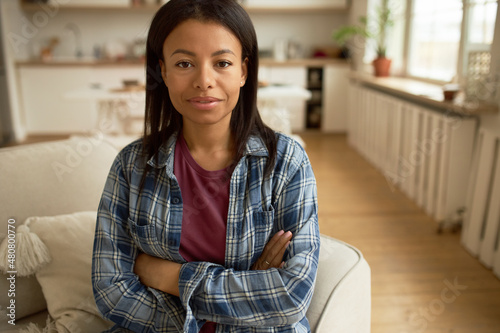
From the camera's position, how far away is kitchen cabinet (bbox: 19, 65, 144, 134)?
5344 mm

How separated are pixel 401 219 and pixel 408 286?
0.85 meters

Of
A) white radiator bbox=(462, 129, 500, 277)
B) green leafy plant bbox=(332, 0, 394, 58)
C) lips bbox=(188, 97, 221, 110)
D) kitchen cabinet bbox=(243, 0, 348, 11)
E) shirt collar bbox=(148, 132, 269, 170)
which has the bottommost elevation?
white radiator bbox=(462, 129, 500, 277)

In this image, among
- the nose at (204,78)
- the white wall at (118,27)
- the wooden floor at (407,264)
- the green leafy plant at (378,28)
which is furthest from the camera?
the white wall at (118,27)

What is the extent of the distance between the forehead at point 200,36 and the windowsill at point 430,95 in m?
1.78

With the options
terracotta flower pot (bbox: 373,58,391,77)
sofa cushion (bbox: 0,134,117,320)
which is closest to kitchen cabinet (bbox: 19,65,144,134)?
terracotta flower pot (bbox: 373,58,391,77)

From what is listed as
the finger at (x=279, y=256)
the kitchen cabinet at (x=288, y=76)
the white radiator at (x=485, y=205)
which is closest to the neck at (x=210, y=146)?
the finger at (x=279, y=256)

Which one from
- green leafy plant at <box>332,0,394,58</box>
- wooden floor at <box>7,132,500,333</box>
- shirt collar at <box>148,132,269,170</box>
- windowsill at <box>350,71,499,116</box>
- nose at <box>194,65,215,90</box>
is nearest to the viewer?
nose at <box>194,65,215,90</box>

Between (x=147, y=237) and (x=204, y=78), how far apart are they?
358 millimetres

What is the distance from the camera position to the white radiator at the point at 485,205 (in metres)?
2.15

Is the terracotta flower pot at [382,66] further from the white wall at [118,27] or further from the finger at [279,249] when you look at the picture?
the finger at [279,249]

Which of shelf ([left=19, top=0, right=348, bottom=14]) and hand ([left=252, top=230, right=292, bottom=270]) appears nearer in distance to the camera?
hand ([left=252, top=230, right=292, bottom=270])

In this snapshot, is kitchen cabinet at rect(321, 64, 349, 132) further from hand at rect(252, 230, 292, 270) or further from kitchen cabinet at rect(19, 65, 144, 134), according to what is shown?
hand at rect(252, 230, 292, 270)

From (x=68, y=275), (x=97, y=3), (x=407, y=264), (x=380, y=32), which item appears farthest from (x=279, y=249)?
(x=97, y=3)

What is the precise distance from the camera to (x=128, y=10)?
5.77 m
